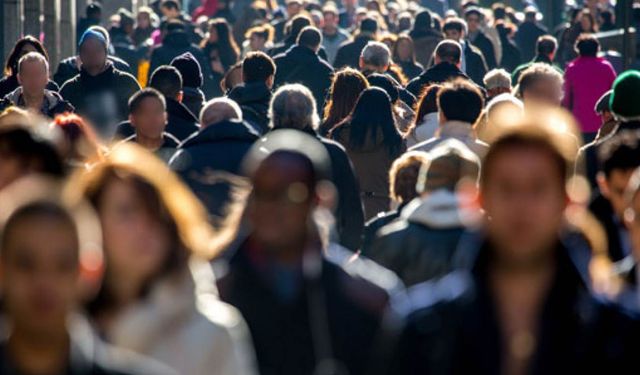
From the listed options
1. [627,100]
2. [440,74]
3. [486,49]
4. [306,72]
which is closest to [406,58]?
[306,72]

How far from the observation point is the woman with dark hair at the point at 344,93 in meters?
14.0

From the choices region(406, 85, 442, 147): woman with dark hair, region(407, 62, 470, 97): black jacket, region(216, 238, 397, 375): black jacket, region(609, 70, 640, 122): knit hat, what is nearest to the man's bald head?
region(609, 70, 640, 122): knit hat


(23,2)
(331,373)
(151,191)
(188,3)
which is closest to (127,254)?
(151,191)

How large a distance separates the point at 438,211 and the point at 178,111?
5.52 meters

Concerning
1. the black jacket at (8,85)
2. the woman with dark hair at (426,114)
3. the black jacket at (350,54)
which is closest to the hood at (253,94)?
the black jacket at (8,85)

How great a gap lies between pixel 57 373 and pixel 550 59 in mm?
17796

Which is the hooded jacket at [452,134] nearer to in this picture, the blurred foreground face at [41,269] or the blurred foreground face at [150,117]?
the blurred foreground face at [150,117]

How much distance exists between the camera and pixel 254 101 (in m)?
15.2

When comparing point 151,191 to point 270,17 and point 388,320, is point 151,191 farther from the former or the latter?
point 270,17

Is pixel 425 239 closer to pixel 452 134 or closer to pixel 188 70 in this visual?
pixel 452 134

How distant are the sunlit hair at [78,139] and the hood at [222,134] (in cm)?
94

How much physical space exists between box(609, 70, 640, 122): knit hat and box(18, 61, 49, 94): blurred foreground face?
4419 mm

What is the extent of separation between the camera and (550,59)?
21.4m

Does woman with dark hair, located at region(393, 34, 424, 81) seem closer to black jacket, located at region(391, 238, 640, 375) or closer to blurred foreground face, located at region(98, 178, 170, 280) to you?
blurred foreground face, located at region(98, 178, 170, 280)
